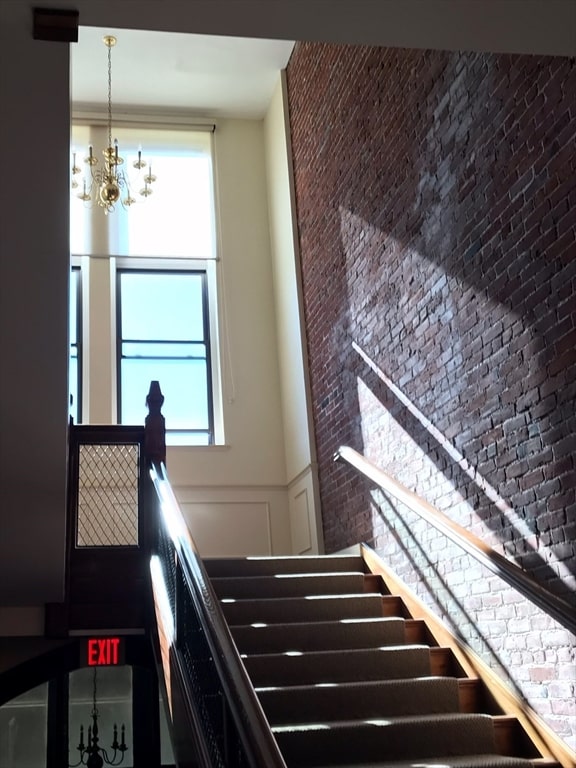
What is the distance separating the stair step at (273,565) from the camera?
6199 millimetres

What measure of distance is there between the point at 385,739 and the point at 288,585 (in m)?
1.80

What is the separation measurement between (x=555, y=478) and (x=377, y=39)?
2.07 metres

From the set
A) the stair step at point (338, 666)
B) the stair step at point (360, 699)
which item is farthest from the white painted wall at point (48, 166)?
the stair step at point (360, 699)

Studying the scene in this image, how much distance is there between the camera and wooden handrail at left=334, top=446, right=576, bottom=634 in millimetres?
3832

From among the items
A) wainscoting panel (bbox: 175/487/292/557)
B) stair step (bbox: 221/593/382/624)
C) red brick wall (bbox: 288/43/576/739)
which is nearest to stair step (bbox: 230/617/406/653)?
stair step (bbox: 221/593/382/624)

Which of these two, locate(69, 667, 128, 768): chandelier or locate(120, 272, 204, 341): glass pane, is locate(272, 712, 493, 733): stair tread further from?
locate(120, 272, 204, 341): glass pane

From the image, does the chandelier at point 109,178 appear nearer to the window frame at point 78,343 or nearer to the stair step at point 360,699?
the window frame at point 78,343

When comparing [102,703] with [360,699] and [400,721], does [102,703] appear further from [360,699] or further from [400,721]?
[400,721]

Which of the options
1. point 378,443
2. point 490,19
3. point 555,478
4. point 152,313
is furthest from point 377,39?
point 152,313

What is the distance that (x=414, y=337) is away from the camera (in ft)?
19.3

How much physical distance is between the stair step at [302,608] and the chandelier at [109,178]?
398 cm

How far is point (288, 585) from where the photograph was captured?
5.98 meters

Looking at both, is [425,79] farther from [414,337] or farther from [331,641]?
[331,641]

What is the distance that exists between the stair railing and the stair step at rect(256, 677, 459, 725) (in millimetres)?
500
